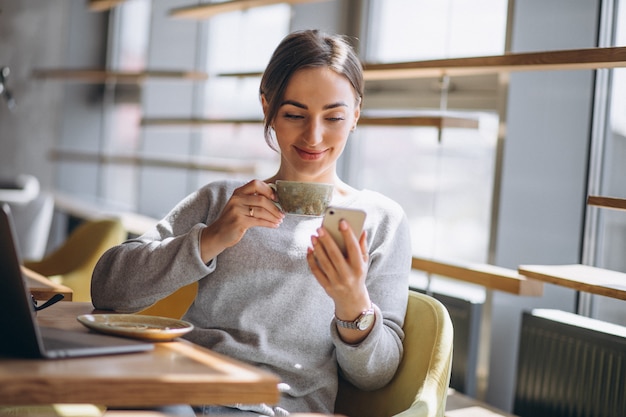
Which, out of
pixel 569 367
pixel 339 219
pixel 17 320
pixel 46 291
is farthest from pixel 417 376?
pixel 46 291

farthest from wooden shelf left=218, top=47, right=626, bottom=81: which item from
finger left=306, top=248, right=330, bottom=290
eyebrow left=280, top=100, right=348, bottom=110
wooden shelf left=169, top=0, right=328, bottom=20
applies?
finger left=306, top=248, right=330, bottom=290

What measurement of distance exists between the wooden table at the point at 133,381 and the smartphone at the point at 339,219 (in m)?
0.29

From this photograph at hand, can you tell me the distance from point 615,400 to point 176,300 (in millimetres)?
1251

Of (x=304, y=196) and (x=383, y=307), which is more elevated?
(x=304, y=196)

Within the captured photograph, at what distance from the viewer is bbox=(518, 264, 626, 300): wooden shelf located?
208 centimetres

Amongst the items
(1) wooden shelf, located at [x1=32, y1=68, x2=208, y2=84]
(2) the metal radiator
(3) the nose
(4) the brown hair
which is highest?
(1) wooden shelf, located at [x1=32, y1=68, x2=208, y2=84]

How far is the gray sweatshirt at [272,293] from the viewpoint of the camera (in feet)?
5.91

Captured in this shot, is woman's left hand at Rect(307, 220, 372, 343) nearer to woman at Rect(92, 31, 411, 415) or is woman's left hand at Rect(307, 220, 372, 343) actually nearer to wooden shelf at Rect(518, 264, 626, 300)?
woman at Rect(92, 31, 411, 415)

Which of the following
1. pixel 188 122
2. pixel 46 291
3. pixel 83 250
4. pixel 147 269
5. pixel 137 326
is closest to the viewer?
pixel 137 326

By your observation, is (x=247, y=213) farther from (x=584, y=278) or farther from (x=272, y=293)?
(x=584, y=278)

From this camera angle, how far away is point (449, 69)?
275 centimetres

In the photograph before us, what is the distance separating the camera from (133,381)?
1203 mm

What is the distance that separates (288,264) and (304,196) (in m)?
0.32

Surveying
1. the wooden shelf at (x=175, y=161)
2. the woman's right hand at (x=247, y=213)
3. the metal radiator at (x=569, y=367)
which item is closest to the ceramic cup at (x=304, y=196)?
the woman's right hand at (x=247, y=213)
